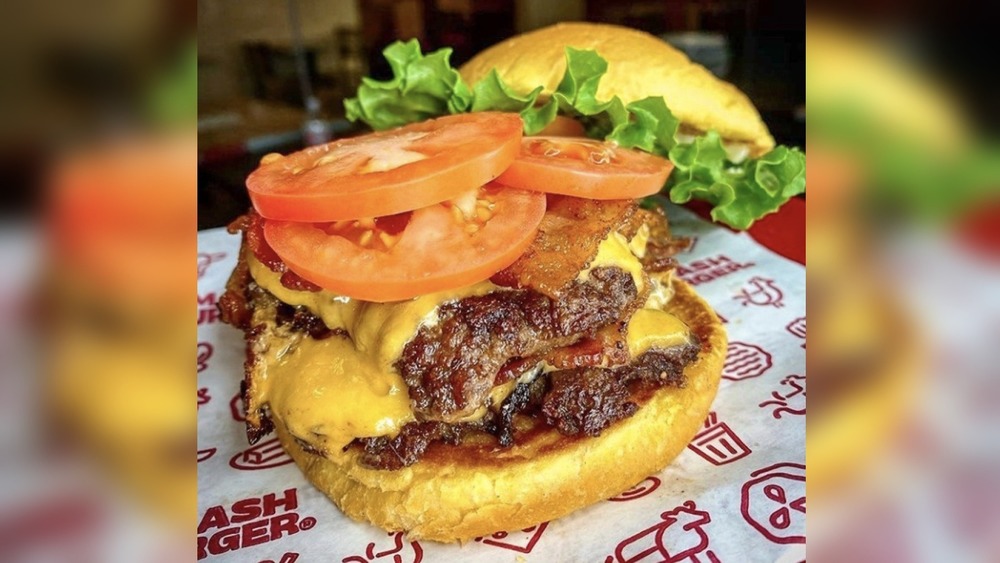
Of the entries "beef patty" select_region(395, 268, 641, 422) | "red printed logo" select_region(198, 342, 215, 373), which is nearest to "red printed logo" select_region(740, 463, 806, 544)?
"beef patty" select_region(395, 268, 641, 422)

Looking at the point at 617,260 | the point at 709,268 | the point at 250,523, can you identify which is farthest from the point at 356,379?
the point at 709,268

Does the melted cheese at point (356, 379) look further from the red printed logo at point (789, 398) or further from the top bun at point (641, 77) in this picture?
the top bun at point (641, 77)

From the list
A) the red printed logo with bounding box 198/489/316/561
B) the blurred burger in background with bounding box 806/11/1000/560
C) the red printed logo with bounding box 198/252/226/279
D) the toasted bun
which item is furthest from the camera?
the red printed logo with bounding box 198/252/226/279

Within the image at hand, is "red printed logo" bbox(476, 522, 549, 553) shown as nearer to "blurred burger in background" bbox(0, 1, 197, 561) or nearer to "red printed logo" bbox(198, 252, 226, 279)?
"blurred burger in background" bbox(0, 1, 197, 561)

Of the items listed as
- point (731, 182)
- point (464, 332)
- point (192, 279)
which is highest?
point (192, 279)

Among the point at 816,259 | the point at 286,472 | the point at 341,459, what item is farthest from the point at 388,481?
the point at 816,259

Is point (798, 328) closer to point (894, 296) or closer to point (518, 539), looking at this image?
point (518, 539)

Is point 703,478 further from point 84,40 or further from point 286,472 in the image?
point 84,40
